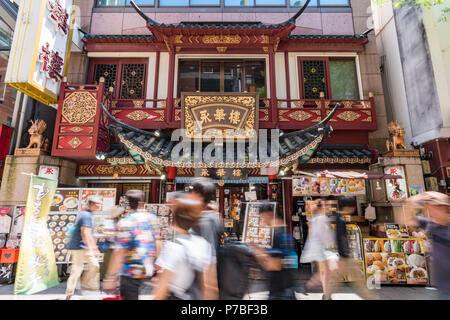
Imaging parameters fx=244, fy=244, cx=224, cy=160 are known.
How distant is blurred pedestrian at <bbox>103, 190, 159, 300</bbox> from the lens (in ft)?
11.5

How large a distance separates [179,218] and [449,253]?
129 inches

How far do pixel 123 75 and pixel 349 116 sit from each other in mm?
9318

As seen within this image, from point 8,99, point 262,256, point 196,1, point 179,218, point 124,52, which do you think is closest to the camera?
point 179,218

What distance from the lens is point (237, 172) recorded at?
746 centimetres

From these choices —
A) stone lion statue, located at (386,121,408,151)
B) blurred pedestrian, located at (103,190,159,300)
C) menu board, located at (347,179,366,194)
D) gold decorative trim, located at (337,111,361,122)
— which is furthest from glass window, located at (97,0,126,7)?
stone lion statue, located at (386,121,408,151)

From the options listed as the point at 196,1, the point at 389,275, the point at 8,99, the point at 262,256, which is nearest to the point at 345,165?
the point at 389,275

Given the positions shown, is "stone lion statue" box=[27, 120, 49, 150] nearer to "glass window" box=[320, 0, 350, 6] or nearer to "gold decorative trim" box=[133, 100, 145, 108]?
"gold decorative trim" box=[133, 100, 145, 108]

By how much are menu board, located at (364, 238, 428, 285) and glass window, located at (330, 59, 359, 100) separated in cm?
601

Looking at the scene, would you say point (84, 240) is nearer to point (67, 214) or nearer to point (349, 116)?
point (67, 214)

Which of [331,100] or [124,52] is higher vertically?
[124,52]

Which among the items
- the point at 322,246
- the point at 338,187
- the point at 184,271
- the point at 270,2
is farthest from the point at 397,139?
the point at 184,271

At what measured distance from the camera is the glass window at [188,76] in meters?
10.2

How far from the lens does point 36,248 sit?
587 centimetres

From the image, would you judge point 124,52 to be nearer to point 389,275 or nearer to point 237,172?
point 237,172
